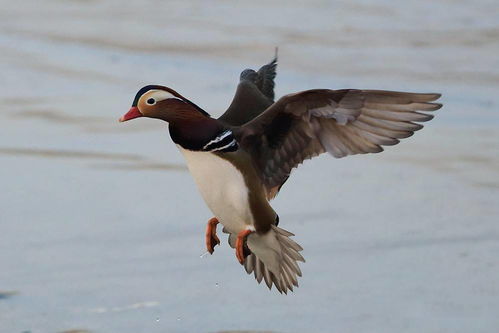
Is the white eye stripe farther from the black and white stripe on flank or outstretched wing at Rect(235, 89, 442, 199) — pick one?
outstretched wing at Rect(235, 89, 442, 199)

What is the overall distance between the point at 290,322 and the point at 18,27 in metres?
6.07

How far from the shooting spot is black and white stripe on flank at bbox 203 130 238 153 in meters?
4.45

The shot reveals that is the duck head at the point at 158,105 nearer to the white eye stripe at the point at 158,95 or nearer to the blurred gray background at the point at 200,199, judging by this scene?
the white eye stripe at the point at 158,95

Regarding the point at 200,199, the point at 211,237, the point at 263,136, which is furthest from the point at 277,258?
the point at 200,199

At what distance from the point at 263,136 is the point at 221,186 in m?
0.28

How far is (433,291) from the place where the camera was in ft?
18.4

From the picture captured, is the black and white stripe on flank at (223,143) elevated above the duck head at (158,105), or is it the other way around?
the duck head at (158,105)

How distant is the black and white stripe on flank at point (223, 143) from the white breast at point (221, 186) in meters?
0.03

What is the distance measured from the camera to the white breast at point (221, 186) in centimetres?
448

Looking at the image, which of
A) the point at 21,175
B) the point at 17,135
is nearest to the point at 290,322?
the point at 21,175

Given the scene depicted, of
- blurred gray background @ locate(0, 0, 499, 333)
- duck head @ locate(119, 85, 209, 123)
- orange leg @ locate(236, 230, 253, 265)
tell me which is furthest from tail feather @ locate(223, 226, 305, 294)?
duck head @ locate(119, 85, 209, 123)

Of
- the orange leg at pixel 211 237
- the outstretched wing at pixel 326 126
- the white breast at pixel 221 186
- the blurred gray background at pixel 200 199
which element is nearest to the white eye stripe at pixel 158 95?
the white breast at pixel 221 186

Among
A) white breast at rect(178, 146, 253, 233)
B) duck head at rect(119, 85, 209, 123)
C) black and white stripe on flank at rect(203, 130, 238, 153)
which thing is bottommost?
white breast at rect(178, 146, 253, 233)

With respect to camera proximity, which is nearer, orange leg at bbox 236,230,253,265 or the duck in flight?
the duck in flight
